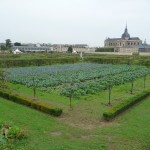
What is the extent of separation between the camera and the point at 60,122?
1231 cm

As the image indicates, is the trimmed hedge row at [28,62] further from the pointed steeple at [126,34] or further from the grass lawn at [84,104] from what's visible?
the pointed steeple at [126,34]

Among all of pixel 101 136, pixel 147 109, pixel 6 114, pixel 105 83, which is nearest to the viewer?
pixel 101 136

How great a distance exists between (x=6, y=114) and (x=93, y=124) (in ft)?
15.5

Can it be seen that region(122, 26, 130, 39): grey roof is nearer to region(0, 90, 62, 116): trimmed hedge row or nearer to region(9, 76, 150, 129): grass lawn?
region(9, 76, 150, 129): grass lawn

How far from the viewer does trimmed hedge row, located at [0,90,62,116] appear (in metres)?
13.3

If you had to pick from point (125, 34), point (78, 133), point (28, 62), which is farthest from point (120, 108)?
point (125, 34)

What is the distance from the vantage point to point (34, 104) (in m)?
14.5

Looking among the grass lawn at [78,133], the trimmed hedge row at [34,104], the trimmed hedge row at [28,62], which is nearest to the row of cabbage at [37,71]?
the trimmed hedge row at [28,62]

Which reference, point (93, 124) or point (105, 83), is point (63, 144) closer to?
point (93, 124)

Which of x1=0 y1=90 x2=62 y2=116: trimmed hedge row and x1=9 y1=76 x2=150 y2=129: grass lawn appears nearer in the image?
x1=9 y1=76 x2=150 y2=129: grass lawn

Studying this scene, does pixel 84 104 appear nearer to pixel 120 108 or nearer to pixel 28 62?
pixel 120 108

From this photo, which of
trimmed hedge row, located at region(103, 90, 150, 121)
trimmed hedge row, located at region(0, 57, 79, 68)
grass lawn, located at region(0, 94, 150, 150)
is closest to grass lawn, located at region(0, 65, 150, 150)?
grass lawn, located at region(0, 94, 150, 150)

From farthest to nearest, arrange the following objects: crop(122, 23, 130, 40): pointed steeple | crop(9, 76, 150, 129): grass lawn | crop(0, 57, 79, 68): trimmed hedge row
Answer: crop(122, 23, 130, 40): pointed steeple → crop(0, 57, 79, 68): trimmed hedge row → crop(9, 76, 150, 129): grass lawn

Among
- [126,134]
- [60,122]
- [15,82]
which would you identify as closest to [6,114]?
[60,122]
